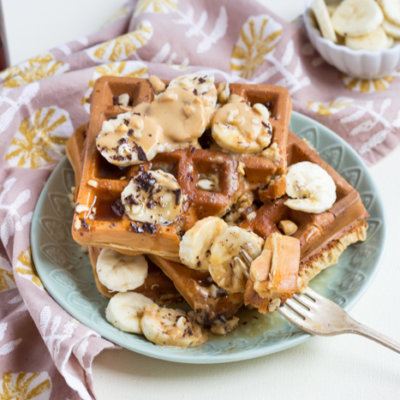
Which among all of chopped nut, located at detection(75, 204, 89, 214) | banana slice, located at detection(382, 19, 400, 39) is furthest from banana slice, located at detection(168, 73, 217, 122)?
banana slice, located at detection(382, 19, 400, 39)

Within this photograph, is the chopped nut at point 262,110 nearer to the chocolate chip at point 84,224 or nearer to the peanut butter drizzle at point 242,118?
the peanut butter drizzle at point 242,118

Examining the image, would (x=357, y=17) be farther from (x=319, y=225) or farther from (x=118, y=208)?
(x=118, y=208)

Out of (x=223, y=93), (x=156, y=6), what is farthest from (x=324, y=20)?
(x=223, y=93)

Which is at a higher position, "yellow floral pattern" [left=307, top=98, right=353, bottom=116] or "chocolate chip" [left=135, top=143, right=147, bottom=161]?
"chocolate chip" [left=135, top=143, right=147, bottom=161]

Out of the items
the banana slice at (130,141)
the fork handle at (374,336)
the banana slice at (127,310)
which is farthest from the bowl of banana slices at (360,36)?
the banana slice at (127,310)

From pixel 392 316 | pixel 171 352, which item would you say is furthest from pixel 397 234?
pixel 171 352

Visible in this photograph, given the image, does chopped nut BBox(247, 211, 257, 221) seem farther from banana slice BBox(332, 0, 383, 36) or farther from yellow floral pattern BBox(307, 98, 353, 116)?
banana slice BBox(332, 0, 383, 36)
